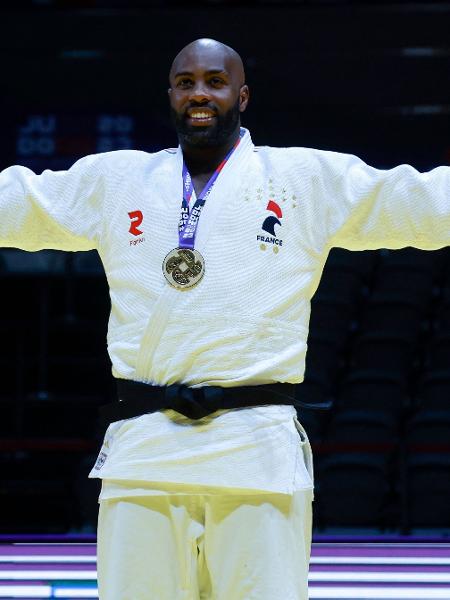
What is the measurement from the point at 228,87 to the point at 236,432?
0.75 m

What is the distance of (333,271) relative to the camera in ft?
26.4

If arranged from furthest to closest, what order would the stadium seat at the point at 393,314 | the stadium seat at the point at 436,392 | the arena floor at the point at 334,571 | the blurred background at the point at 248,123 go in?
the stadium seat at the point at 393,314 → the blurred background at the point at 248,123 → the stadium seat at the point at 436,392 → the arena floor at the point at 334,571

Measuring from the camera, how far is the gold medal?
7.64ft

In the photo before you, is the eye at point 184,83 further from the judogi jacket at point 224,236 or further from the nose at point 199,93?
the judogi jacket at point 224,236

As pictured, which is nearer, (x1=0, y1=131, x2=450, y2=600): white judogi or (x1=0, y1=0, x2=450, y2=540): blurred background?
(x1=0, y1=131, x2=450, y2=600): white judogi

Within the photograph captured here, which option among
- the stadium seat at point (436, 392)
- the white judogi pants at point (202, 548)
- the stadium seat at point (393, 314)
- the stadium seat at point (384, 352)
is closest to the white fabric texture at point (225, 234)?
Answer: the white judogi pants at point (202, 548)

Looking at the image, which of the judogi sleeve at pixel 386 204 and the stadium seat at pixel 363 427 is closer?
the judogi sleeve at pixel 386 204

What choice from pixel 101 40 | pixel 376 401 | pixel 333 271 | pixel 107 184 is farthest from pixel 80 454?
pixel 107 184

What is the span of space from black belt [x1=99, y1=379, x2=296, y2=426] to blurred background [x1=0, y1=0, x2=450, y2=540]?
4.51 meters

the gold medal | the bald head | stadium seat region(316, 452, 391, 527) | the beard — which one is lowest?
stadium seat region(316, 452, 391, 527)

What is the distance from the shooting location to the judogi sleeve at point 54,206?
2.55 metres

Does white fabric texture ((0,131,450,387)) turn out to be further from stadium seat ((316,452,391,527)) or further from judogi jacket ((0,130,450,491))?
stadium seat ((316,452,391,527))

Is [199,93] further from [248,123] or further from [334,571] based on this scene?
[248,123]

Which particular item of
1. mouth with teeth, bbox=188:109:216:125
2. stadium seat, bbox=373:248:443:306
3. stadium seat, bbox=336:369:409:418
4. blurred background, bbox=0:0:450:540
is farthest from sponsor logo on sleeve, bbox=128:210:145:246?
stadium seat, bbox=373:248:443:306
